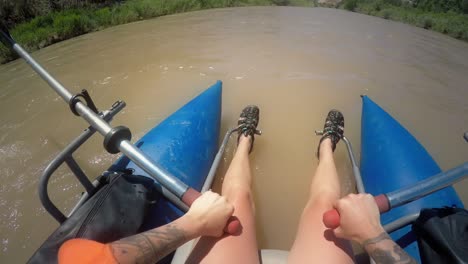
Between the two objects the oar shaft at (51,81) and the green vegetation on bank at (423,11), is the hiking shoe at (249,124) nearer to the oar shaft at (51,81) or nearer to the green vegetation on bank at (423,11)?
the oar shaft at (51,81)

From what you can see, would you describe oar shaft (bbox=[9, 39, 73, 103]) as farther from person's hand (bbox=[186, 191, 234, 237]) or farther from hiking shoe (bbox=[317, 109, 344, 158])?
hiking shoe (bbox=[317, 109, 344, 158])

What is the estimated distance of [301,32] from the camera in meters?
6.35

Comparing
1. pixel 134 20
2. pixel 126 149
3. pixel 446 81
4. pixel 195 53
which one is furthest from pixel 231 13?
pixel 126 149

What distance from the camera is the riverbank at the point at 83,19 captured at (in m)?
5.98

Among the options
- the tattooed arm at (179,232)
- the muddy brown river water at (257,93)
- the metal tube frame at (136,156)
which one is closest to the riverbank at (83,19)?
the muddy brown river water at (257,93)

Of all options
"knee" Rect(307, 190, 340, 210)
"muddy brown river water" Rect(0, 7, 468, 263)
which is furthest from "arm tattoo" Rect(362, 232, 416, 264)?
"muddy brown river water" Rect(0, 7, 468, 263)

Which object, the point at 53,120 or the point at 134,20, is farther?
the point at 134,20

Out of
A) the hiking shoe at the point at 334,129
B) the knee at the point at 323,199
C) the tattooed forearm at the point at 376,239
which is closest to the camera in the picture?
the tattooed forearm at the point at 376,239

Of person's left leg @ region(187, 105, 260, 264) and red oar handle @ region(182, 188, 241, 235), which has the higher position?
red oar handle @ region(182, 188, 241, 235)

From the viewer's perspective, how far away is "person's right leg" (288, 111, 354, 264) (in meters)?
1.21

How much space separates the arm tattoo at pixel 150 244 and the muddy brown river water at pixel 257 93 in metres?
0.97

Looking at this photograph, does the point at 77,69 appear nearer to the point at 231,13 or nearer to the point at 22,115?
the point at 22,115

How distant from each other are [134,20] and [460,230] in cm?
887

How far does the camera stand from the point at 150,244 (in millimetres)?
1026
